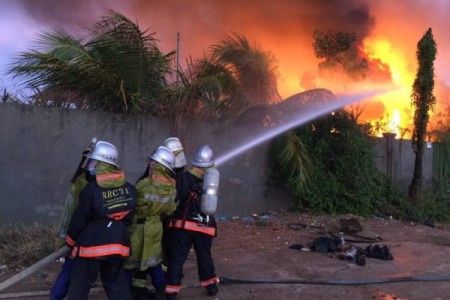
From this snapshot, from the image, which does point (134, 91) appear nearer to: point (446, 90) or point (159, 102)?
point (159, 102)

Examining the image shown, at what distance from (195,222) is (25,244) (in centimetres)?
251

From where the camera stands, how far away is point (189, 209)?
4953 millimetres

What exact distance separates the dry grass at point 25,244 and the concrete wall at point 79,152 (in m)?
0.76

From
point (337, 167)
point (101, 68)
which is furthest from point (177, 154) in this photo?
point (337, 167)

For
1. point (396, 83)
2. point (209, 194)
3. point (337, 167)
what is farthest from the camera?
point (396, 83)

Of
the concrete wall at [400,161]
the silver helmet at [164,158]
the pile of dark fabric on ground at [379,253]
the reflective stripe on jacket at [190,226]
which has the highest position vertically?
the concrete wall at [400,161]

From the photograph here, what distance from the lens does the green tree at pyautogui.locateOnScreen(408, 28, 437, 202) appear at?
11.6m

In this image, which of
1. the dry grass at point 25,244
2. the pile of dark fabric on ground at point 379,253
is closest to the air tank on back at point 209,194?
the dry grass at point 25,244

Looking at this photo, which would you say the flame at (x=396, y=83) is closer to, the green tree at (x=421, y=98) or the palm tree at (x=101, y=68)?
the green tree at (x=421, y=98)

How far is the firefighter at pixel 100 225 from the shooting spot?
388 cm

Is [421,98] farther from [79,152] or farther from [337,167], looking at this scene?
[79,152]

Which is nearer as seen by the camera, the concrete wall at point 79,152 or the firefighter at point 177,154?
the firefighter at point 177,154

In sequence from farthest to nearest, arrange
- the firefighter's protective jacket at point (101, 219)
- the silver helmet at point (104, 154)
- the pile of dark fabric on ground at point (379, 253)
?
the pile of dark fabric on ground at point (379, 253) → the silver helmet at point (104, 154) → the firefighter's protective jacket at point (101, 219)

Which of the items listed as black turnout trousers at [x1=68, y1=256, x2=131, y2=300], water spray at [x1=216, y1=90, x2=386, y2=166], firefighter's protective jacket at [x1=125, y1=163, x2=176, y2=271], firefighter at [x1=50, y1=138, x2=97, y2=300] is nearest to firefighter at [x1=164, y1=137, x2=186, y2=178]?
firefighter's protective jacket at [x1=125, y1=163, x2=176, y2=271]
